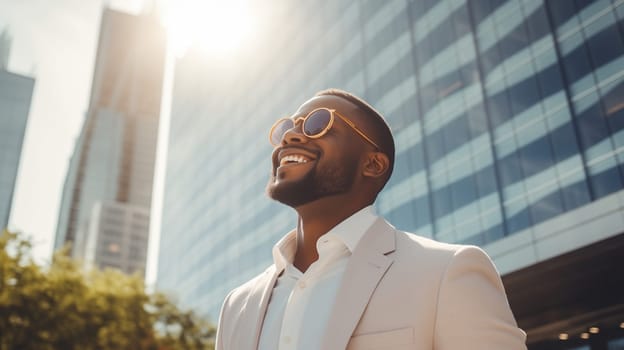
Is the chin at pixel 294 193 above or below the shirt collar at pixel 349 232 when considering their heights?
above

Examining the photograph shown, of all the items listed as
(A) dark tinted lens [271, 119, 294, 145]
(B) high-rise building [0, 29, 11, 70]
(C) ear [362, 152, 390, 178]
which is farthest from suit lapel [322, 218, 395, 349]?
(B) high-rise building [0, 29, 11, 70]

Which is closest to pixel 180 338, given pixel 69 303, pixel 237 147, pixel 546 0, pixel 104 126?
pixel 69 303

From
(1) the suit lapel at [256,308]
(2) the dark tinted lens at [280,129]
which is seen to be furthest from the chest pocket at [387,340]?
(2) the dark tinted lens at [280,129]

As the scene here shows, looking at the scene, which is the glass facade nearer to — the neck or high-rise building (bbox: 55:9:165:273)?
high-rise building (bbox: 55:9:165:273)

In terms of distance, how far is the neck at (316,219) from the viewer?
2.57 m

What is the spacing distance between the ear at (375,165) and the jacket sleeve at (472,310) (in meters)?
0.69

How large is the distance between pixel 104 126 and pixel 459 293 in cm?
15854

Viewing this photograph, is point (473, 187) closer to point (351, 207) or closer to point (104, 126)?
point (351, 207)

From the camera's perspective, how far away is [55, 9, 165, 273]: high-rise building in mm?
131625

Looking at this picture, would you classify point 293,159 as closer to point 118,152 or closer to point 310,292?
point 310,292

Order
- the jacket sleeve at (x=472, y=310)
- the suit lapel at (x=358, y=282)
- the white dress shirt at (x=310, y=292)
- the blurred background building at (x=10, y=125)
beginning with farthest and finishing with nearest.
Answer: the blurred background building at (x=10, y=125) → the white dress shirt at (x=310, y=292) → the suit lapel at (x=358, y=282) → the jacket sleeve at (x=472, y=310)

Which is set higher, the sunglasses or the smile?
the sunglasses

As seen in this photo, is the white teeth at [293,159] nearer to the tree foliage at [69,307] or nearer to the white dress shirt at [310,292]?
the white dress shirt at [310,292]

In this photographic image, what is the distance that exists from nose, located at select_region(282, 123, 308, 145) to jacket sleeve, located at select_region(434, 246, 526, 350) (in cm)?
92
